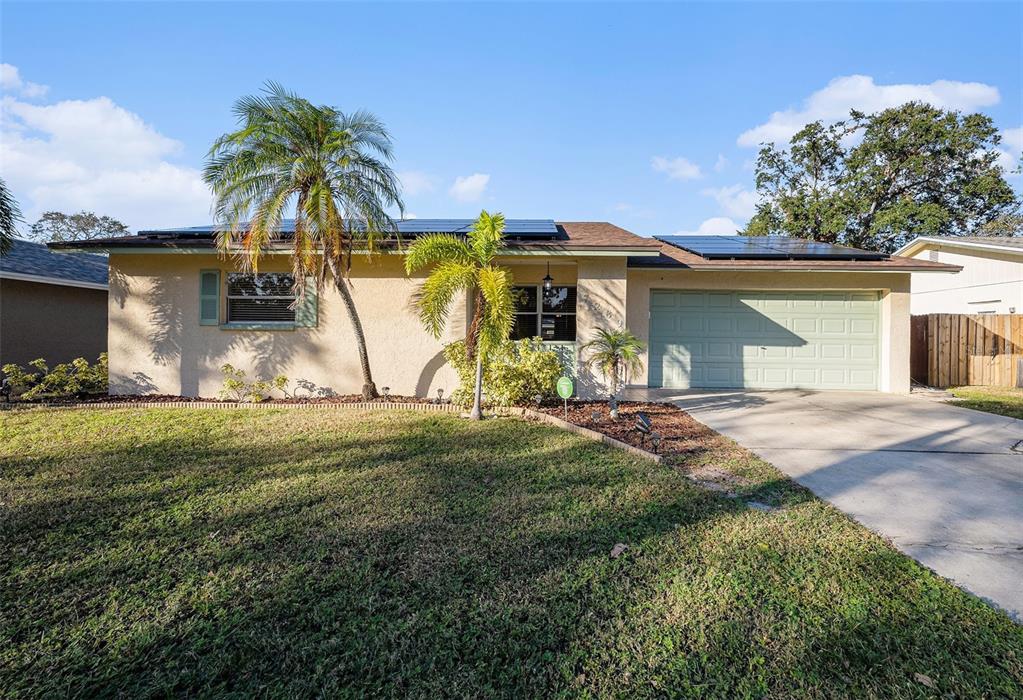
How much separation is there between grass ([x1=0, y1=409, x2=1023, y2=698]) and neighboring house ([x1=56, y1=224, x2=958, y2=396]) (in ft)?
15.5

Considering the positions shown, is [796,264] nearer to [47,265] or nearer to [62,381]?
[62,381]

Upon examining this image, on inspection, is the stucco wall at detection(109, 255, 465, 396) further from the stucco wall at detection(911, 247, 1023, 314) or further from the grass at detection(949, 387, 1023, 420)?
the stucco wall at detection(911, 247, 1023, 314)

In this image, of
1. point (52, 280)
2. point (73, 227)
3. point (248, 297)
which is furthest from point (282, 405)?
point (73, 227)

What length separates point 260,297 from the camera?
9438mm

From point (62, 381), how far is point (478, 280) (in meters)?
8.17

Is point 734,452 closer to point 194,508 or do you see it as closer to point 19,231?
point 194,508

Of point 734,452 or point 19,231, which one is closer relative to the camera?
point 734,452

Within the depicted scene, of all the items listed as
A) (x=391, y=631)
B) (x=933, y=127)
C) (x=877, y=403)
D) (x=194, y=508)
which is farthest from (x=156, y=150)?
(x=933, y=127)

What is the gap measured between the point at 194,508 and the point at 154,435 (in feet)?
10.5

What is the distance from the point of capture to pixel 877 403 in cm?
904

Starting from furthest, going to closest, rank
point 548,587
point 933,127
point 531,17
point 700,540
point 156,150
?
point 933,127 < point 156,150 < point 531,17 < point 700,540 < point 548,587

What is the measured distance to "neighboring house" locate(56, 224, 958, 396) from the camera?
921 centimetres

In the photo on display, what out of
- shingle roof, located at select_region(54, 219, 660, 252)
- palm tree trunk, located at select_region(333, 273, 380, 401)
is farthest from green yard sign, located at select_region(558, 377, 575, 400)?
palm tree trunk, located at select_region(333, 273, 380, 401)

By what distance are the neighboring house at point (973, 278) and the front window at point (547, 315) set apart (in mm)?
12337
